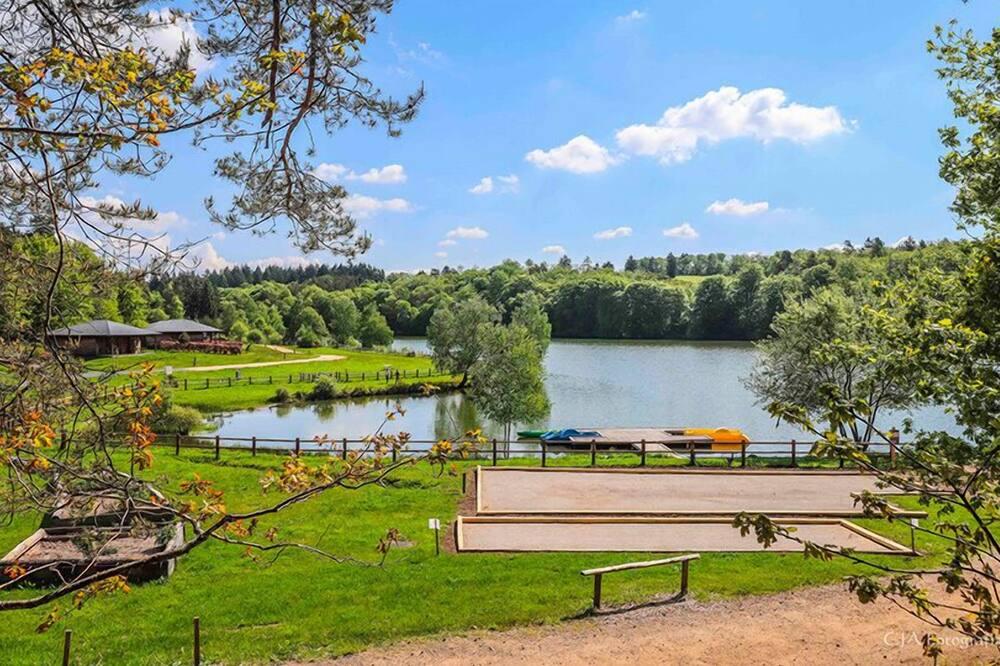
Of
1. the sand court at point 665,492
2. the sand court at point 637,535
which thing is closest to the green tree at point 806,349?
the sand court at point 665,492

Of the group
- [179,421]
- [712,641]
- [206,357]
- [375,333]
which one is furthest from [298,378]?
[712,641]

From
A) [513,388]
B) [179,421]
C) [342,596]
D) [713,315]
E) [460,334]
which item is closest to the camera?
[342,596]

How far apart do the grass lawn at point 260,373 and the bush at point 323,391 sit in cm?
92

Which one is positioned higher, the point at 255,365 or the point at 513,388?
the point at 513,388

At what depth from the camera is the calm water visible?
30.0 m

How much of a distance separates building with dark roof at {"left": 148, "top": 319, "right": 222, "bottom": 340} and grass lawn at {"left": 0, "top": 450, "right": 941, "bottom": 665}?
52.5m

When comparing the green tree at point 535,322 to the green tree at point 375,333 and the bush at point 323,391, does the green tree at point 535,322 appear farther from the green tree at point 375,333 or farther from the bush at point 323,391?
the green tree at point 375,333

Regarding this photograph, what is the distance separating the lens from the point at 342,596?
31.2 ft

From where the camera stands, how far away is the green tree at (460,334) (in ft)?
133

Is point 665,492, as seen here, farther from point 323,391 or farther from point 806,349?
point 323,391

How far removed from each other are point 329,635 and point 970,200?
9.11m

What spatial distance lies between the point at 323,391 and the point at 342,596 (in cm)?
3073

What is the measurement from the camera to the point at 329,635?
8336mm

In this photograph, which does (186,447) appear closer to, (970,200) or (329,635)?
(329,635)
